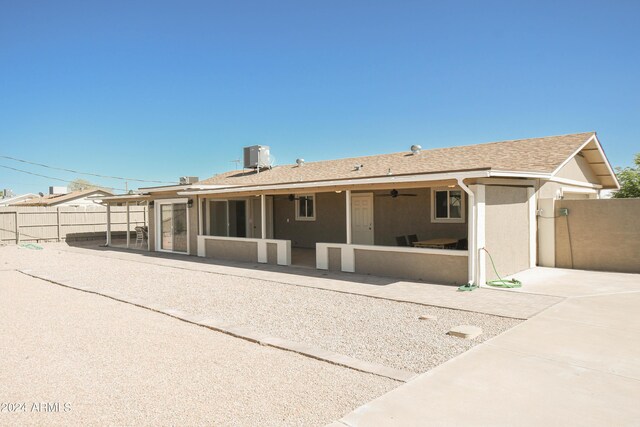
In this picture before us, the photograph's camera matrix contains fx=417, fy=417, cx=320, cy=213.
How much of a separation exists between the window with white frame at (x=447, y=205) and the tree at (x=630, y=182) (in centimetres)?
1126

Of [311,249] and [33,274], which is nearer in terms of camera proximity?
[33,274]

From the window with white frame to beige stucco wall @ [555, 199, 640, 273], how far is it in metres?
2.71

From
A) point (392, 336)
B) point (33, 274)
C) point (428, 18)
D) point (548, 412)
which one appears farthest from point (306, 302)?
point (428, 18)

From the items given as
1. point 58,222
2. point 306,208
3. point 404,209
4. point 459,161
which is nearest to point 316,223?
point 306,208

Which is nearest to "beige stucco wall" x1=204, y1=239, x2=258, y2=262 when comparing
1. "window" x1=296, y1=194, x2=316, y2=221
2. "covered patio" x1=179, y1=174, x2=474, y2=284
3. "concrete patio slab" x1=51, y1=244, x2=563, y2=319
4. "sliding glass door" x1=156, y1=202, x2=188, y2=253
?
"covered patio" x1=179, y1=174, x2=474, y2=284

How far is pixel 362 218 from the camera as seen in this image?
15680 millimetres

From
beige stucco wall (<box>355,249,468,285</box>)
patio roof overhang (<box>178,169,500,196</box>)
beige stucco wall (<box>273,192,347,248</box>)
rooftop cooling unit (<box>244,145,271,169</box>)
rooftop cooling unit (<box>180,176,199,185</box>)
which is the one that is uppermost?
rooftop cooling unit (<box>244,145,271,169</box>)

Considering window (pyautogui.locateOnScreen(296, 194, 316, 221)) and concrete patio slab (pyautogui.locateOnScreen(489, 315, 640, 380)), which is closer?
concrete patio slab (pyautogui.locateOnScreen(489, 315, 640, 380))

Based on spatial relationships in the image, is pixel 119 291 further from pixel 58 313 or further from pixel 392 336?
pixel 392 336

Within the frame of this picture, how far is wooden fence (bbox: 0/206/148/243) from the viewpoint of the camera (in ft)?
75.0

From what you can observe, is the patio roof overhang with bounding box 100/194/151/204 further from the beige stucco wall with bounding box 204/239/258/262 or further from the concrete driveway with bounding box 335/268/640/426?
the concrete driveway with bounding box 335/268/640/426

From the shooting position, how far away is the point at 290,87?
26500 mm

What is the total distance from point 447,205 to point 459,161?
1455 mm

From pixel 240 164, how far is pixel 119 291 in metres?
14.4
